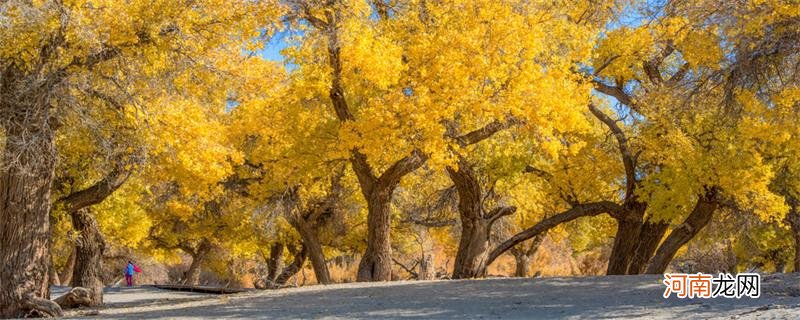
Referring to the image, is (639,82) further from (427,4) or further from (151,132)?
(151,132)

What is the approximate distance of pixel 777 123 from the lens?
13.4m

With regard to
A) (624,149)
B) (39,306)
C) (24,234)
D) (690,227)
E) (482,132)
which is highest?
(624,149)

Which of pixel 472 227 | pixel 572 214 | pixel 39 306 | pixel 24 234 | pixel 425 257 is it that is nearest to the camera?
pixel 39 306

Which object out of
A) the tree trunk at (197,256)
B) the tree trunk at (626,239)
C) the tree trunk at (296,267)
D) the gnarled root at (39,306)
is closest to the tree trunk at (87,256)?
the gnarled root at (39,306)

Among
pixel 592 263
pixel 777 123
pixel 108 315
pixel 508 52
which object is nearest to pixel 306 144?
pixel 508 52

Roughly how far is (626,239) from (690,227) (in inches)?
64.5

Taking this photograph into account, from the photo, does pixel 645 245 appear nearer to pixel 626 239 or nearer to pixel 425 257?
pixel 626 239

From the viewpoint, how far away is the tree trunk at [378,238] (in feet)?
61.3

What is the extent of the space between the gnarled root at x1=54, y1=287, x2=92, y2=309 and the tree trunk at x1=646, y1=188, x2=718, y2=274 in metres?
12.4

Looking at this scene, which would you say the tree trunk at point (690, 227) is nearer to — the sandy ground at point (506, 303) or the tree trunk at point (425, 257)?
the sandy ground at point (506, 303)

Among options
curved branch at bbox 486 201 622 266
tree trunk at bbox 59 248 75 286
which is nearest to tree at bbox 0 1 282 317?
curved branch at bbox 486 201 622 266

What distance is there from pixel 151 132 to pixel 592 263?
3077 centimetres

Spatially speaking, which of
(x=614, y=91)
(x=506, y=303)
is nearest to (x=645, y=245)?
(x=614, y=91)

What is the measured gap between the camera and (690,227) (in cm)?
1964
